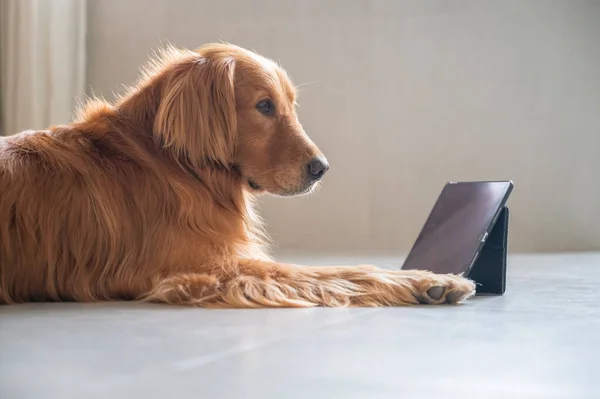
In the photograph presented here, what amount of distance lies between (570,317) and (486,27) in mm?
3084

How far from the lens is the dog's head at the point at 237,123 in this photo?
2.05 metres

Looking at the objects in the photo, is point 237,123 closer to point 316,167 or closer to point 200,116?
point 200,116

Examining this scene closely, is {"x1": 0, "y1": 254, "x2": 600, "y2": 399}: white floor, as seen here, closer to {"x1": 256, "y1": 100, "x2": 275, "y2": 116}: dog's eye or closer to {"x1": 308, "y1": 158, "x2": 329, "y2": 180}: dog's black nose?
{"x1": 308, "y1": 158, "x2": 329, "y2": 180}: dog's black nose

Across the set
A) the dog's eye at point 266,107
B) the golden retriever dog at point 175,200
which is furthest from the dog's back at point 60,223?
the dog's eye at point 266,107

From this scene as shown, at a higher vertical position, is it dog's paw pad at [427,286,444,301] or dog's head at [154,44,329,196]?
dog's head at [154,44,329,196]

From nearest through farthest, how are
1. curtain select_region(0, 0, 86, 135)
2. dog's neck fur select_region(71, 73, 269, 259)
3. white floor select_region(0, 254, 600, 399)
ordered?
white floor select_region(0, 254, 600, 399), dog's neck fur select_region(71, 73, 269, 259), curtain select_region(0, 0, 86, 135)

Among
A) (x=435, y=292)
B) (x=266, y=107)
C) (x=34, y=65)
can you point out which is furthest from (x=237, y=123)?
(x=34, y=65)

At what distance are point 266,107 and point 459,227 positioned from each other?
0.69 m

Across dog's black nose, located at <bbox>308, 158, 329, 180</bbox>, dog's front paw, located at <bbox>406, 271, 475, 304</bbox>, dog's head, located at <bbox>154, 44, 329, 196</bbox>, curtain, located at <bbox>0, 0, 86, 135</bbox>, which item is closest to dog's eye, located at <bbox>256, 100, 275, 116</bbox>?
dog's head, located at <bbox>154, 44, 329, 196</bbox>

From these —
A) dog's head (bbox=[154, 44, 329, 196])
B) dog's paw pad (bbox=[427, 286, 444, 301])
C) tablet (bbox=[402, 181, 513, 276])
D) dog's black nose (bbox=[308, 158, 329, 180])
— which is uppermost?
dog's head (bbox=[154, 44, 329, 196])

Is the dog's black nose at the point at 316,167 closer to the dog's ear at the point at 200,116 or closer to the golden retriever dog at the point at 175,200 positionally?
the golden retriever dog at the point at 175,200

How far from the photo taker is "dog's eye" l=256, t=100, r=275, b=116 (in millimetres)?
2156

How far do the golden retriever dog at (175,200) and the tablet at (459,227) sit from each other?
245 mm

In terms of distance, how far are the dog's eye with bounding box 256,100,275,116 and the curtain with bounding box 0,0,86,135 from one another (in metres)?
2.05
